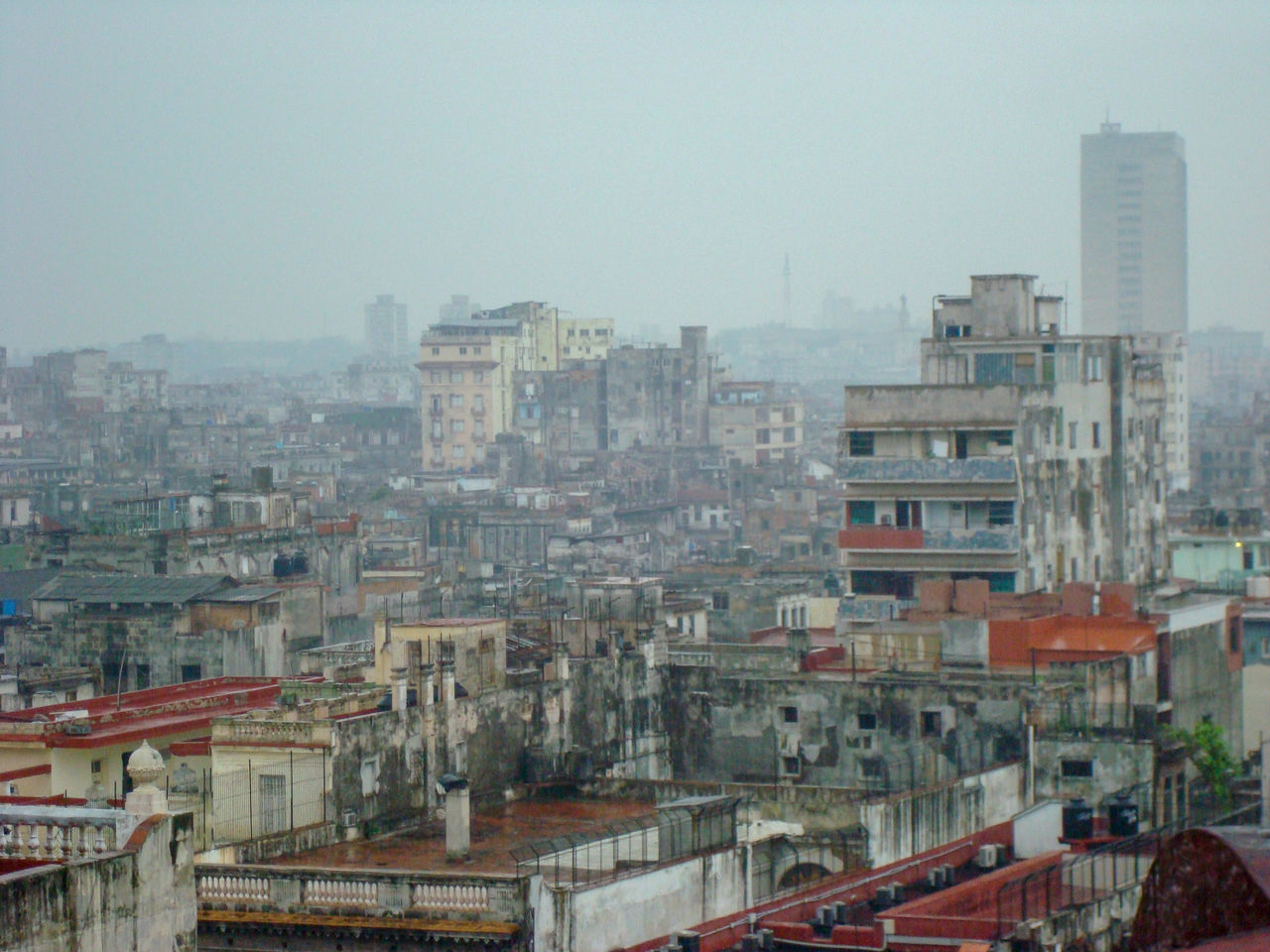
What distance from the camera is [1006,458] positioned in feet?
200

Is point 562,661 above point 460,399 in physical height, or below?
below

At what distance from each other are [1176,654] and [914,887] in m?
20.1

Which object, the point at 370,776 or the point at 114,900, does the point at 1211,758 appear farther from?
the point at 114,900

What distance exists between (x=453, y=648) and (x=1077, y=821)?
10615mm

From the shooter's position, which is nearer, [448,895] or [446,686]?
[448,895]

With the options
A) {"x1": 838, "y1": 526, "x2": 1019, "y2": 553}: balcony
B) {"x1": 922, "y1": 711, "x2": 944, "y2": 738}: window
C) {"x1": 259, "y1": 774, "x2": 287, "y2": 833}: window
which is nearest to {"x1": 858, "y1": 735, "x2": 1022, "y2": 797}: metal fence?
{"x1": 922, "y1": 711, "x2": 944, "y2": 738}: window

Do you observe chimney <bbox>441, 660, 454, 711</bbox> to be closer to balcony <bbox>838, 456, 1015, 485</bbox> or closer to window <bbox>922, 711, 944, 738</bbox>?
window <bbox>922, 711, 944, 738</bbox>

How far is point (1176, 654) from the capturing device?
166ft

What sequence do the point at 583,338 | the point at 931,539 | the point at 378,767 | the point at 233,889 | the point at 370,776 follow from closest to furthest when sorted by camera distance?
the point at 233,889 < the point at 370,776 < the point at 378,767 < the point at 931,539 < the point at 583,338

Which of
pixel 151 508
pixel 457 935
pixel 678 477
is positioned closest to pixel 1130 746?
pixel 457 935

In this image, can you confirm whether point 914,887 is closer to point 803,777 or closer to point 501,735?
point 501,735

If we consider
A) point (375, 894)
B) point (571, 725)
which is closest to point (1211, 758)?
point (571, 725)

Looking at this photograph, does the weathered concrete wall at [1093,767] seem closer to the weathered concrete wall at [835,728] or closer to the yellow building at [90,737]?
the weathered concrete wall at [835,728]

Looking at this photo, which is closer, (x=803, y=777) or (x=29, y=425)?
(x=803, y=777)
